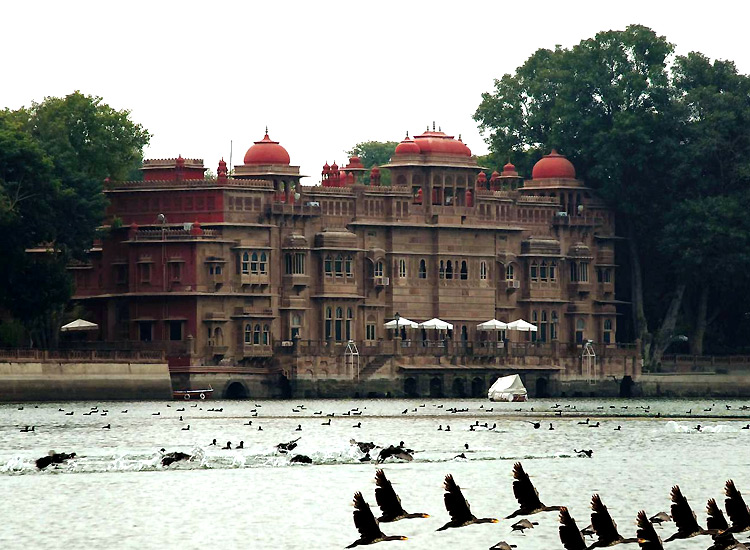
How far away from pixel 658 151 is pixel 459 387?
61.9 ft

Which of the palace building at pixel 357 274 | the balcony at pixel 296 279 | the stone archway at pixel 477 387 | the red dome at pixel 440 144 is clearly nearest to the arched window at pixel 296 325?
the palace building at pixel 357 274

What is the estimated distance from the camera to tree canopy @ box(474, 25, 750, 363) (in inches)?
4990

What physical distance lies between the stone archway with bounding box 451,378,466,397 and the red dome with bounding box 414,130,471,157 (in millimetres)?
13686

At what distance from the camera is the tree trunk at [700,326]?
131 metres

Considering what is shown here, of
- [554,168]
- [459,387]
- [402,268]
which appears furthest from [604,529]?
[554,168]

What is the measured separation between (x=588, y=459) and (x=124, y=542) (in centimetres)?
2488

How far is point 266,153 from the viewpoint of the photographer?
120688 millimetres

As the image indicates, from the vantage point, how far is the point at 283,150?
121625 millimetres

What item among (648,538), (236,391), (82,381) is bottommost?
(648,538)

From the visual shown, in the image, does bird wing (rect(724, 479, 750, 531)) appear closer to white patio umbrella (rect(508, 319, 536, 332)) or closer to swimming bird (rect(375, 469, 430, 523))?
swimming bird (rect(375, 469, 430, 523))

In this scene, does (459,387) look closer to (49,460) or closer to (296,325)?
(296,325)

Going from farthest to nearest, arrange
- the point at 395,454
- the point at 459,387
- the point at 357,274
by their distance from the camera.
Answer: the point at 357,274, the point at 459,387, the point at 395,454

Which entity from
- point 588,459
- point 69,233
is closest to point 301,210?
point 69,233

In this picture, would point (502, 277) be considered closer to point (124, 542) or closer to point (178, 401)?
point (178, 401)
